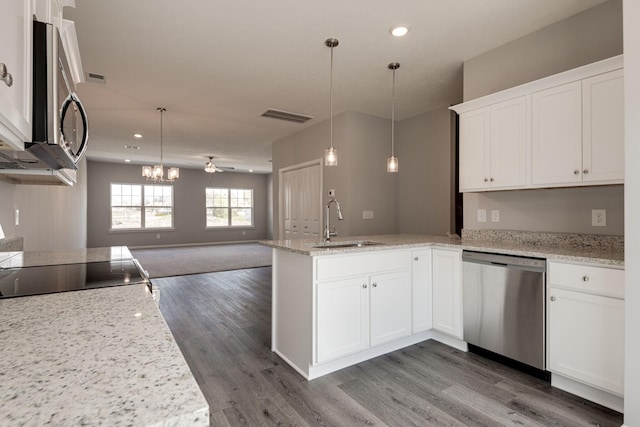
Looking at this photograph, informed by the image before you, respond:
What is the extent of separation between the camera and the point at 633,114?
165cm

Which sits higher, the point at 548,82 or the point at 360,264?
the point at 548,82

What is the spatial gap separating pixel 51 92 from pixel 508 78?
3282 millimetres

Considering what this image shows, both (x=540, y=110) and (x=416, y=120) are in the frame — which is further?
(x=416, y=120)

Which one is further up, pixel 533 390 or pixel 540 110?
pixel 540 110

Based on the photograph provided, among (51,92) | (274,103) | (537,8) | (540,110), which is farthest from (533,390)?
(274,103)

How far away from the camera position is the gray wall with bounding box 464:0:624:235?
236 cm

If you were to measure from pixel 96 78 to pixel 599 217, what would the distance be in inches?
191

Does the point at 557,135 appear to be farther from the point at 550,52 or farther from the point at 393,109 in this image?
the point at 393,109

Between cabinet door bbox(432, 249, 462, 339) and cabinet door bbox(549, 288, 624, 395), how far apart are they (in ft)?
2.34

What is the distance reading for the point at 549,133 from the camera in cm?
248

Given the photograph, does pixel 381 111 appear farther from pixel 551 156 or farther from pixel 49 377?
pixel 49 377

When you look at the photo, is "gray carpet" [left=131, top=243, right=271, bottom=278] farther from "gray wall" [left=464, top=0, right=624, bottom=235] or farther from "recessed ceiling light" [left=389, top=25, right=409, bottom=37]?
"recessed ceiling light" [left=389, top=25, right=409, bottom=37]

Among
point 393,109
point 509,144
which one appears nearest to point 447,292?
point 509,144

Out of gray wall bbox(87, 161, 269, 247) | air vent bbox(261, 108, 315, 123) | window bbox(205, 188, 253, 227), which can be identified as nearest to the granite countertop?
air vent bbox(261, 108, 315, 123)
